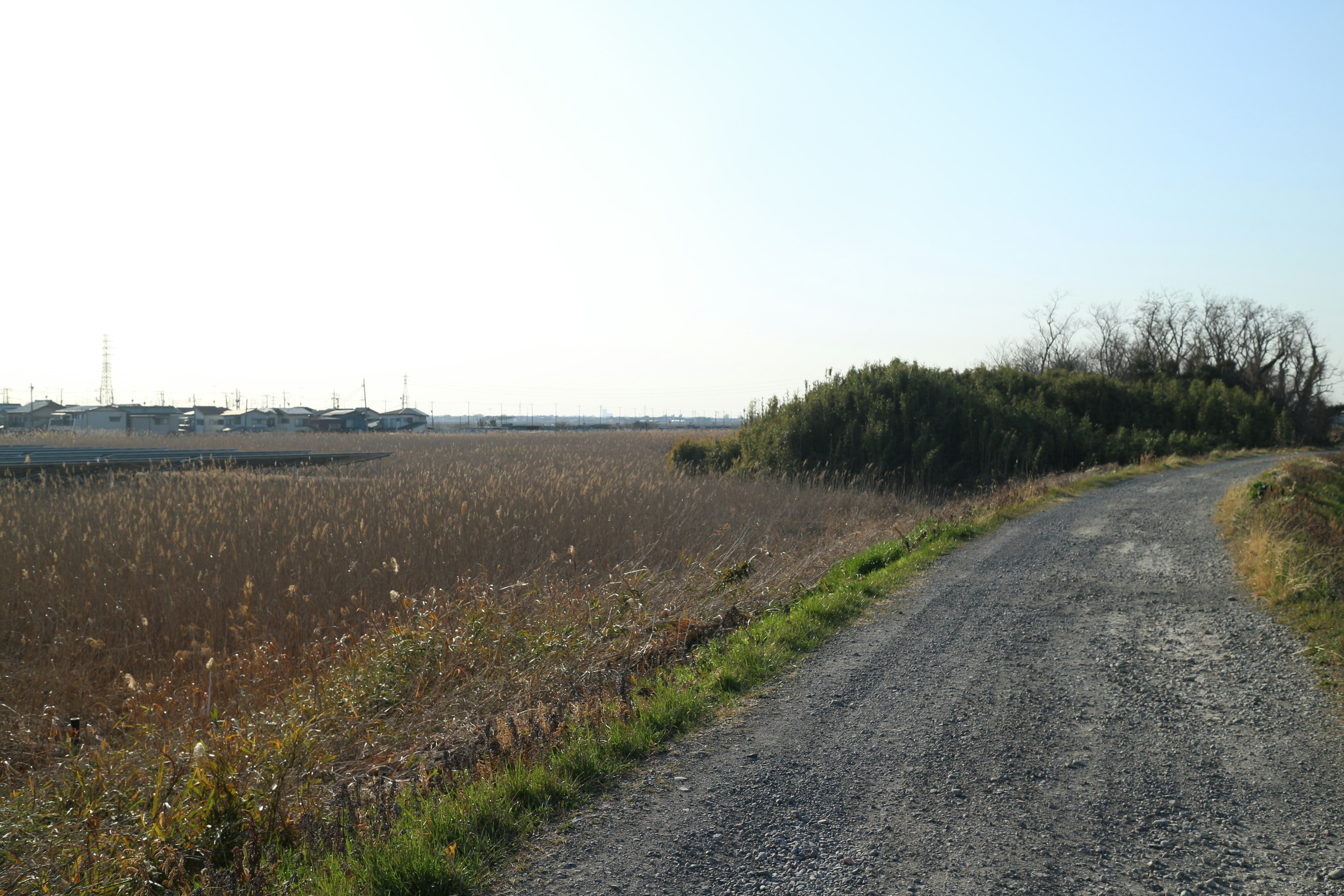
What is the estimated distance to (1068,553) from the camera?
1194 cm

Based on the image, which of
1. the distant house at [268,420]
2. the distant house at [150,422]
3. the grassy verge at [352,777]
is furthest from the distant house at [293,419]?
the grassy verge at [352,777]

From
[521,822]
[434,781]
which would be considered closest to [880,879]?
[521,822]

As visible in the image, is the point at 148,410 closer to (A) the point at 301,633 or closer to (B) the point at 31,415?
(B) the point at 31,415

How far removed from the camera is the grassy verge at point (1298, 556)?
7035 mm

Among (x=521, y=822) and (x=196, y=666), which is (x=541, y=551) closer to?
(x=196, y=666)

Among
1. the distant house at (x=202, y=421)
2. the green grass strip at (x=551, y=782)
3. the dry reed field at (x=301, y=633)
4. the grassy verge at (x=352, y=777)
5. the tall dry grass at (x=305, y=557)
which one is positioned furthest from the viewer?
the distant house at (x=202, y=421)

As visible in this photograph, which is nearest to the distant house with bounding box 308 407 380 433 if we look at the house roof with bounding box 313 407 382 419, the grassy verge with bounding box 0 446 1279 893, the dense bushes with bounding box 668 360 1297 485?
the house roof with bounding box 313 407 382 419

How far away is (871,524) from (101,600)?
44.9 feet

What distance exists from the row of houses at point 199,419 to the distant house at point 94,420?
0.07m

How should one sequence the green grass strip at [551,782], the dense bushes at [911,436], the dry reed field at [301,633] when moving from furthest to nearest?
the dense bushes at [911,436]
the dry reed field at [301,633]
the green grass strip at [551,782]

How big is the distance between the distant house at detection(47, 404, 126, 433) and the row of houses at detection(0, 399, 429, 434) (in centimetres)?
7

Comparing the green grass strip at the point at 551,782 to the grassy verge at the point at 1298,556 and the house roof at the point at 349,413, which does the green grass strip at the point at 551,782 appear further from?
the house roof at the point at 349,413

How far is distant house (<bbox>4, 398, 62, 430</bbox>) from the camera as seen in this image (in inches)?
3415

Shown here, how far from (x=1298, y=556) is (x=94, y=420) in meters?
104
